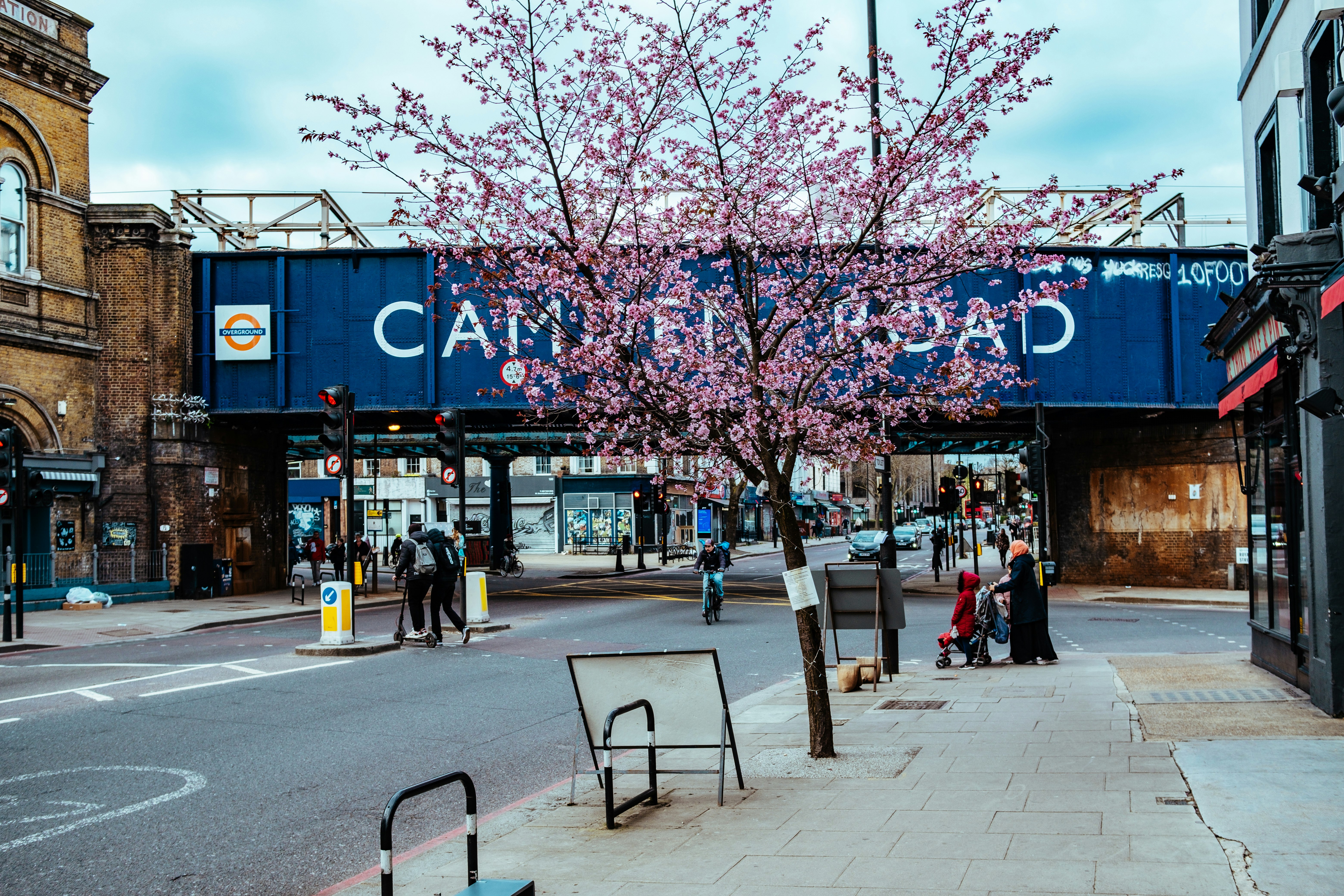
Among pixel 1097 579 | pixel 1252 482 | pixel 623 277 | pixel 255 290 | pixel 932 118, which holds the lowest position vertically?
pixel 1097 579

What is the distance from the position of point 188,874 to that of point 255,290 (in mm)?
24734

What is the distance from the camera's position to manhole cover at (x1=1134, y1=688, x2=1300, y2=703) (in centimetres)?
1007

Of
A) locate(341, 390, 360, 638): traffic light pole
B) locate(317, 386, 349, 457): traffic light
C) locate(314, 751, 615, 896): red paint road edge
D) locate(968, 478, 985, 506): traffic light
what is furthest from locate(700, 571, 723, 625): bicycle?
locate(968, 478, 985, 506): traffic light

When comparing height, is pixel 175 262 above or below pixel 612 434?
above

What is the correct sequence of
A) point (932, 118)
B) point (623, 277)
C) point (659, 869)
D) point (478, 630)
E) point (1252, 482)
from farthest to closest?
point (478, 630), point (1252, 482), point (623, 277), point (932, 118), point (659, 869)

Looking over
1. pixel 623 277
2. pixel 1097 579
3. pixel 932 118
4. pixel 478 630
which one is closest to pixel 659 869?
pixel 623 277

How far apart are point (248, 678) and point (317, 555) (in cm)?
2134

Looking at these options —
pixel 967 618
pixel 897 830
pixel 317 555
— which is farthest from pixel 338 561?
pixel 897 830

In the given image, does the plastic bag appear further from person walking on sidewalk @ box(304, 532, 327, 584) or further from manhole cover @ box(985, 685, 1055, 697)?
manhole cover @ box(985, 685, 1055, 697)

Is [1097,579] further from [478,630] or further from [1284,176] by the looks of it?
[1284,176]

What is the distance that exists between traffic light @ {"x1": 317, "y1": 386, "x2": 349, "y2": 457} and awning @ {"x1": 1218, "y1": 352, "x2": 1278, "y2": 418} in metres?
12.0

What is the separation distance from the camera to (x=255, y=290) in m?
28.3

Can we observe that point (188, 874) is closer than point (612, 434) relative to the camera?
Yes

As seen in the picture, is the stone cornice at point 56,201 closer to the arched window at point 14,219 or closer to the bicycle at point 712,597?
the arched window at point 14,219
